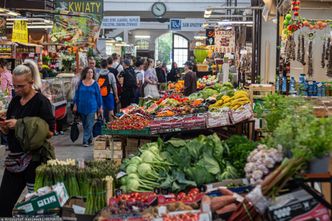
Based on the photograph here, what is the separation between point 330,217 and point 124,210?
1.58 metres

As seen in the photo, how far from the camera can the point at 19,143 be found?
592 cm

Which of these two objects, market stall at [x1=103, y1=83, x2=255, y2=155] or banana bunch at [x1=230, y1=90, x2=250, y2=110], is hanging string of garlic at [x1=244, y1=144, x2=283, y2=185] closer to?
market stall at [x1=103, y1=83, x2=255, y2=155]

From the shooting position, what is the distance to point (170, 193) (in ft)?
17.8

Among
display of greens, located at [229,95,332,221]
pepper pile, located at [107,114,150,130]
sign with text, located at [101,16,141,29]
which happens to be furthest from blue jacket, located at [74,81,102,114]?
sign with text, located at [101,16,141,29]

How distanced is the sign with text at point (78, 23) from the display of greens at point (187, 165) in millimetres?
11082

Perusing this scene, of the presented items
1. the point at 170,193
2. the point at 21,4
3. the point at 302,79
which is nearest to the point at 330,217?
the point at 170,193

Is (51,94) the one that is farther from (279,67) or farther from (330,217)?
(330,217)

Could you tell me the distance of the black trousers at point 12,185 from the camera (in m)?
5.81

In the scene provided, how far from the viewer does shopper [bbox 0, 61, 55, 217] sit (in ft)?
19.1

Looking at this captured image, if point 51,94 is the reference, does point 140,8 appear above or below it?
above

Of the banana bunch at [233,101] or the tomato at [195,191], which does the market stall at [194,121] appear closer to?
the banana bunch at [233,101]

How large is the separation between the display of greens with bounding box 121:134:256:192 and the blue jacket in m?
6.67

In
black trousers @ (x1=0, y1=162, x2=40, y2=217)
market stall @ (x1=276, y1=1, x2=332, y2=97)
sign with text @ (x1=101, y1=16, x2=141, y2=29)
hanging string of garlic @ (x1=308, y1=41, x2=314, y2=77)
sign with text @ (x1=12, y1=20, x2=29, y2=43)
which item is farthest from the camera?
sign with text @ (x1=101, y1=16, x2=141, y2=29)

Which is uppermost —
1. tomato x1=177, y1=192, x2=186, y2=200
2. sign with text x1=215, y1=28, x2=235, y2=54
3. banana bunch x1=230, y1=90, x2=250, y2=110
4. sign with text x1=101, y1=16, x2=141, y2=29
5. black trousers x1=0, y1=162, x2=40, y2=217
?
sign with text x1=101, y1=16, x2=141, y2=29
